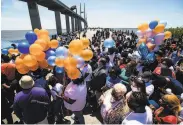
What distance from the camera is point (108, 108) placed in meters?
2.92

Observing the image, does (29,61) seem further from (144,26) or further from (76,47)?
(144,26)

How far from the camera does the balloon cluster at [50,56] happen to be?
3721mm

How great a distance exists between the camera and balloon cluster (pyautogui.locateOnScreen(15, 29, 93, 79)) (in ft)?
12.2

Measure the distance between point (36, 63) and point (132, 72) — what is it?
2.27m

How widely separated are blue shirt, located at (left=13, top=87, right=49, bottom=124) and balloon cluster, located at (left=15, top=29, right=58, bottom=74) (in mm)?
1073

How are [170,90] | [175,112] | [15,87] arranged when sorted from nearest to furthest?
[175,112] → [170,90] → [15,87]

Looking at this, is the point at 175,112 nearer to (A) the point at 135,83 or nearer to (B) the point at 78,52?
(A) the point at 135,83

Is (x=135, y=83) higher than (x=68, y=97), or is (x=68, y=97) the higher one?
(x=135, y=83)

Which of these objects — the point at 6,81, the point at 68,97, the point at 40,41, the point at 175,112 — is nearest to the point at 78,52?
the point at 68,97

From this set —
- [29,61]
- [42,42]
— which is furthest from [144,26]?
[29,61]

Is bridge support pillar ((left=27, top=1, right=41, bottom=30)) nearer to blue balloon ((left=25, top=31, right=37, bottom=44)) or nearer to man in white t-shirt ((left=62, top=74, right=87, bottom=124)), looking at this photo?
blue balloon ((left=25, top=31, right=37, bottom=44))

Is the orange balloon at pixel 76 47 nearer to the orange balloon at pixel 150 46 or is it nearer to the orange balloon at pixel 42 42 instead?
the orange balloon at pixel 42 42

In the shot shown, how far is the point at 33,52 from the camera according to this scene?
4.25 m

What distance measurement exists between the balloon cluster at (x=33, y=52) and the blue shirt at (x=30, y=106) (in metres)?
1.07
